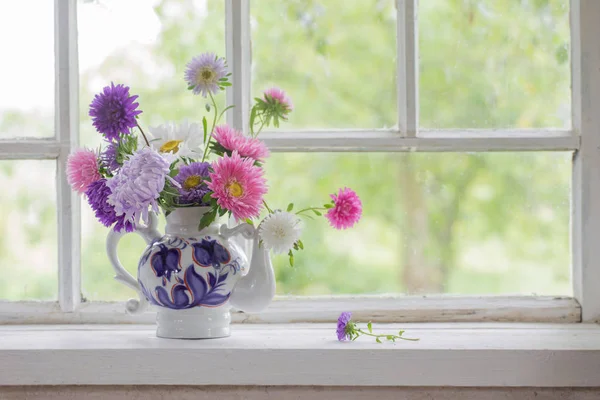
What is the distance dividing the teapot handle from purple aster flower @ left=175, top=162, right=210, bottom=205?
116 millimetres

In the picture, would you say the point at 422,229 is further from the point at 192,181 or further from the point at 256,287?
the point at 192,181

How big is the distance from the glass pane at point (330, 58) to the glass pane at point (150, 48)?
132 millimetres

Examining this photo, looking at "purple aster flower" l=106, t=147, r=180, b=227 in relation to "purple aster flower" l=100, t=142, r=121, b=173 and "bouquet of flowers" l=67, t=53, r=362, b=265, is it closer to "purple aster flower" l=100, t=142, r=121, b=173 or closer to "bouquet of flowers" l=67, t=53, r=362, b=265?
"bouquet of flowers" l=67, t=53, r=362, b=265

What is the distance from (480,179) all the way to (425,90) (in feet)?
0.77

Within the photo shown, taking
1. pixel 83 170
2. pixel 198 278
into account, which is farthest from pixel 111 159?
pixel 198 278

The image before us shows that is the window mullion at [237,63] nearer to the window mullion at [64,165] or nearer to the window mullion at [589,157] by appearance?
the window mullion at [64,165]

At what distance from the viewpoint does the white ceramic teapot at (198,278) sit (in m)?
1.25

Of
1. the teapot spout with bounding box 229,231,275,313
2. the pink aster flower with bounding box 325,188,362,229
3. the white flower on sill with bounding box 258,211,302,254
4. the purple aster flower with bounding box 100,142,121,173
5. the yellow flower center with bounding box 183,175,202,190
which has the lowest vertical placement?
the teapot spout with bounding box 229,231,275,313

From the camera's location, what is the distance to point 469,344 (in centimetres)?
123

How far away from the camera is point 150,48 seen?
5.23 feet

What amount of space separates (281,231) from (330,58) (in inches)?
20.8

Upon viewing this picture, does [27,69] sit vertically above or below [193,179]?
above

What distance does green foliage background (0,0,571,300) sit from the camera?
1.56m

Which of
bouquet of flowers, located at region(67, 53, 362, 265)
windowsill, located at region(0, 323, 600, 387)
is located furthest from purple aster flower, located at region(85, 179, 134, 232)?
windowsill, located at region(0, 323, 600, 387)
